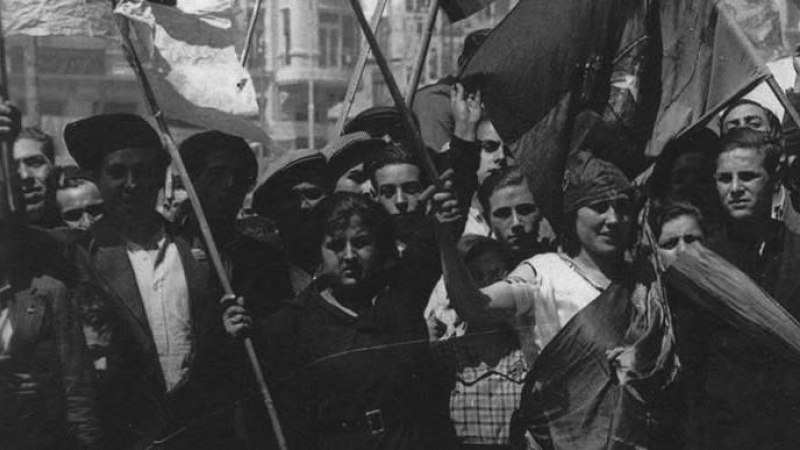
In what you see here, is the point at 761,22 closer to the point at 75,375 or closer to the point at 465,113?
the point at 465,113

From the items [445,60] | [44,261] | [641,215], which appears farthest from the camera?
[445,60]

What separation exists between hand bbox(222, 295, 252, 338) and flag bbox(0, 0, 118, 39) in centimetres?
123

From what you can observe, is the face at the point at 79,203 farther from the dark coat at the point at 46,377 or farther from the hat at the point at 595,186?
the hat at the point at 595,186

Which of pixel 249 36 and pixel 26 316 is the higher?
pixel 249 36

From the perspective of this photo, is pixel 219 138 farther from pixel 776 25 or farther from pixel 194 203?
pixel 776 25

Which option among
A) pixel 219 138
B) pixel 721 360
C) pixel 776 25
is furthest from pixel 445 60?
pixel 721 360

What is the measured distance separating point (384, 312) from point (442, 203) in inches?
17.3

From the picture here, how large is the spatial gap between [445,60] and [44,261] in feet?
25.1

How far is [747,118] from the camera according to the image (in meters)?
7.76

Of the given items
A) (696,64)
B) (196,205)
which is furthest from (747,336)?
(196,205)

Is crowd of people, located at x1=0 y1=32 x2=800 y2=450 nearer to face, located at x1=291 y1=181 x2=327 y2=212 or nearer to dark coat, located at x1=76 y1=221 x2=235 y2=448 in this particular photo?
dark coat, located at x1=76 y1=221 x2=235 y2=448

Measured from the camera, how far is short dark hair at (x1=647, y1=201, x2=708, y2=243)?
696cm

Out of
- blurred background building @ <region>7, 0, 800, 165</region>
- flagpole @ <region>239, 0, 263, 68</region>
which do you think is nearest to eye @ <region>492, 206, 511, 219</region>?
blurred background building @ <region>7, 0, 800, 165</region>

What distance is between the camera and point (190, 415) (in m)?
6.65
